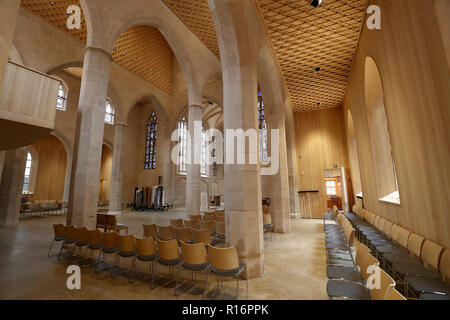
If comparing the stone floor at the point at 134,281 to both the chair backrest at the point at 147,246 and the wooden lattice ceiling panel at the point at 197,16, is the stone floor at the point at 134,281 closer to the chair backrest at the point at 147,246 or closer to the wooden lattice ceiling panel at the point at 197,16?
the chair backrest at the point at 147,246

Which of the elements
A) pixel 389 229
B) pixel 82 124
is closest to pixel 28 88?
pixel 82 124

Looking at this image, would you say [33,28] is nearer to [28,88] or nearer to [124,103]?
[124,103]

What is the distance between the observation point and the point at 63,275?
11.9 ft

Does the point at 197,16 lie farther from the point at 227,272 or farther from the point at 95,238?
the point at 227,272

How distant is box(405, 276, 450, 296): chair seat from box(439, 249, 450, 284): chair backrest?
27 cm

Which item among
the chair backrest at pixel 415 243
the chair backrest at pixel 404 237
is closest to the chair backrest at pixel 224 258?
the chair backrest at pixel 415 243

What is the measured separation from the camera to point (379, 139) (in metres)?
6.33

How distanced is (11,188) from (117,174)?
5.14 meters

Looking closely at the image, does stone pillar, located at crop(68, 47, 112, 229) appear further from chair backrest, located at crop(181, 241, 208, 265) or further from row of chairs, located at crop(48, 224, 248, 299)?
chair backrest, located at crop(181, 241, 208, 265)

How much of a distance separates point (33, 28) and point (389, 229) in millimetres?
15599

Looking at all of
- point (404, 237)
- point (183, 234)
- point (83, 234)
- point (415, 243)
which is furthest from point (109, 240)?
point (404, 237)

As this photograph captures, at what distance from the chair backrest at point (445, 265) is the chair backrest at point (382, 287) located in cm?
130

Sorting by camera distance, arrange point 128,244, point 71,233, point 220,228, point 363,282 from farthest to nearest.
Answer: point 220,228 → point 71,233 → point 128,244 → point 363,282

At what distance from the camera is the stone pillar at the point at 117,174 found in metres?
13.3
